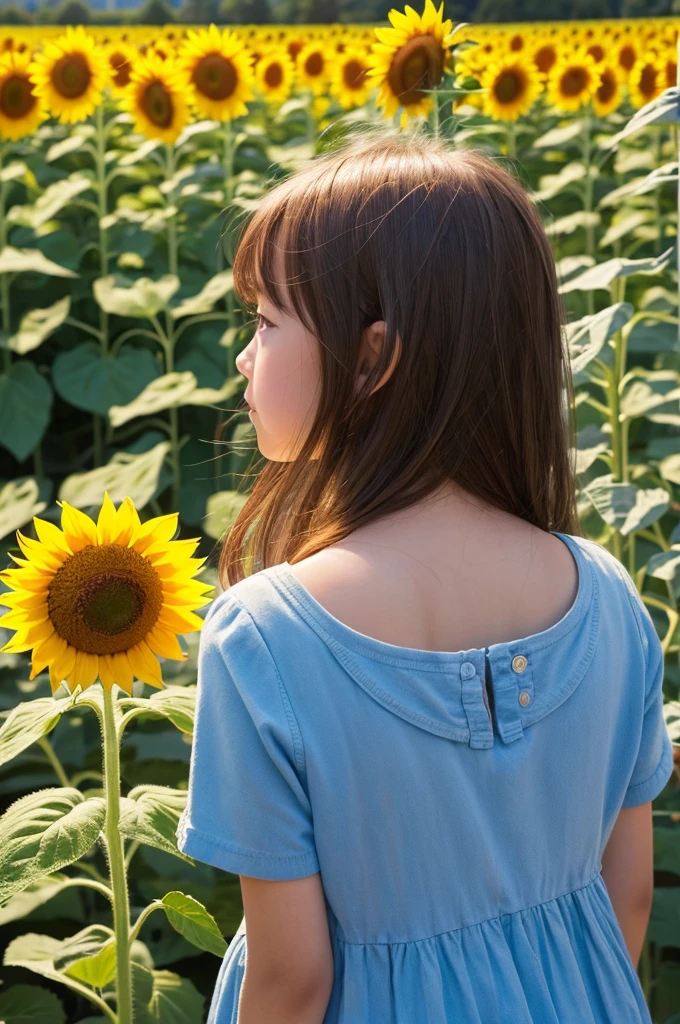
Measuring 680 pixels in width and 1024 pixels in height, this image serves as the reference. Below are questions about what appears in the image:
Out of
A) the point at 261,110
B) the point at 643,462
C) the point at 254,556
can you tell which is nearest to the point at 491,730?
the point at 254,556

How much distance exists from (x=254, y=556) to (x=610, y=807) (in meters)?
0.31

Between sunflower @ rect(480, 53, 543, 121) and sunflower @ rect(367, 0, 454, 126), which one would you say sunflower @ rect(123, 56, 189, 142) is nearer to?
sunflower @ rect(480, 53, 543, 121)

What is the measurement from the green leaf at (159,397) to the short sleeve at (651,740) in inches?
44.3

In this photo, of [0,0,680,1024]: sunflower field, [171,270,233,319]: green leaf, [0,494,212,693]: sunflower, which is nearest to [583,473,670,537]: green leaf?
[0,0,680,1024]: sunflower field

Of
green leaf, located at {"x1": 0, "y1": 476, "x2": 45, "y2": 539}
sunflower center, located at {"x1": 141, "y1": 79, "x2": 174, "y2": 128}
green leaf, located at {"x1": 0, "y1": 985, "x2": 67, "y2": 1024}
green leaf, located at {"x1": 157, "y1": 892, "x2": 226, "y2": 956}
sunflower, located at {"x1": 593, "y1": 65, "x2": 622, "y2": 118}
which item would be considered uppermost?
sunflower center, located at {"x1": 141, "y1": 79, "x2": 174, "y2": 128}

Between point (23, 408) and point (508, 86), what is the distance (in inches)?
45.0

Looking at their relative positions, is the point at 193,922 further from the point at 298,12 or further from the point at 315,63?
the point at 298,12

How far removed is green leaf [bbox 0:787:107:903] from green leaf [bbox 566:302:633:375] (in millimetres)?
637

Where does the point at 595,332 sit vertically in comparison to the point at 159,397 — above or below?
above

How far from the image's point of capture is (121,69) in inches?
89.2

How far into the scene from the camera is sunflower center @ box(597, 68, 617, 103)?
2.54m

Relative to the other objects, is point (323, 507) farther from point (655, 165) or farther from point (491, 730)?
point (655, 165)

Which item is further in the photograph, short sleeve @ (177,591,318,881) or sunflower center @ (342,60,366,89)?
sunflower center @ (342,60,366,89)

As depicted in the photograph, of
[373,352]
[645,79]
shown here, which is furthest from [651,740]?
[645,79]
